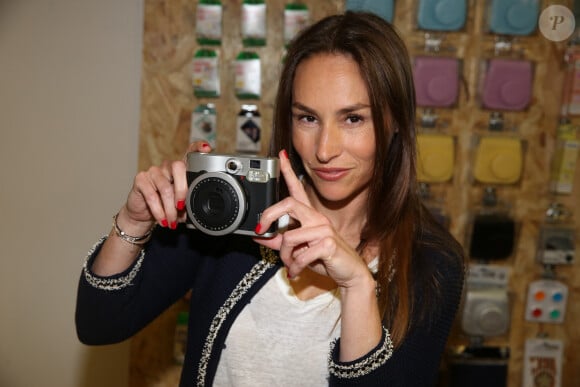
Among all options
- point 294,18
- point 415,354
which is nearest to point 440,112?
point 294,18

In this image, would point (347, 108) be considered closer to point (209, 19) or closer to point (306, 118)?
point (306, 118)

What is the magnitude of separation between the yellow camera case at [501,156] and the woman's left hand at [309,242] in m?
1.26

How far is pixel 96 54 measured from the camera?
210cm

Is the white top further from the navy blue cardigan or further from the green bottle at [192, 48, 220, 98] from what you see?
the green bottle at [192, 48, 220, 98]

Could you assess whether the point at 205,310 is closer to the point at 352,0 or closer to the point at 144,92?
the point at 144,92

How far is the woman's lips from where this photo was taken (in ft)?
3.73

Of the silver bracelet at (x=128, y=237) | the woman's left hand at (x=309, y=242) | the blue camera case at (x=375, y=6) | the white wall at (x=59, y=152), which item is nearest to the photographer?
the woman's left hand at (x=309, y=242)

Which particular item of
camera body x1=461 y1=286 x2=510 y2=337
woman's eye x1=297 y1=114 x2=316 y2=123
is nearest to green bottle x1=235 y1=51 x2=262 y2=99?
woman's eye x1=297 y1=114 x2=316 y2=123

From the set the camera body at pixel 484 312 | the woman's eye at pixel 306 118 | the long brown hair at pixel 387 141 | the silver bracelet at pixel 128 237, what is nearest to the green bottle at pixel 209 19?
the long brown hair at pixel 387 141

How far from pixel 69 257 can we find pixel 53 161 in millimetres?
397

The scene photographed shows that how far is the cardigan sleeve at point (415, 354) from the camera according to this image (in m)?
0.97

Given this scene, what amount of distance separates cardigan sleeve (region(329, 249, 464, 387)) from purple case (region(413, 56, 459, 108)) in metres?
0.95

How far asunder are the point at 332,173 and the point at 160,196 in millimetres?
354

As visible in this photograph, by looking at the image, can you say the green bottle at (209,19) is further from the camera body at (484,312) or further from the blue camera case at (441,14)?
the camera body at (484,312)
